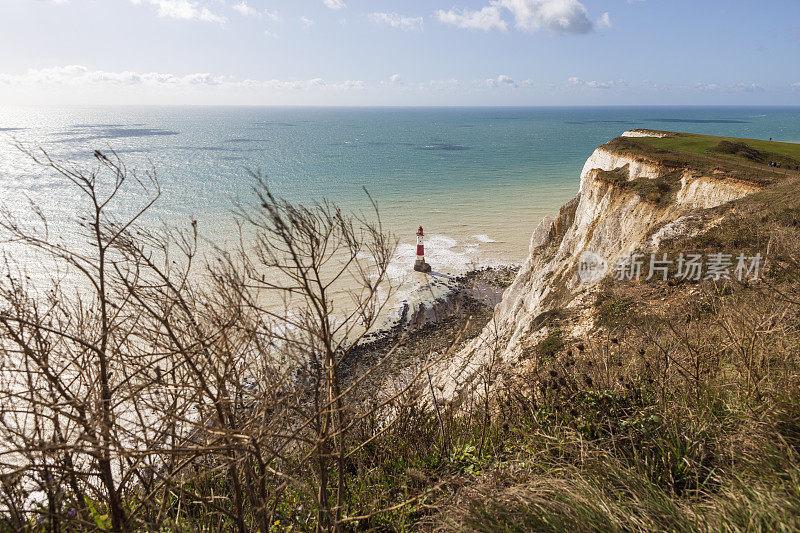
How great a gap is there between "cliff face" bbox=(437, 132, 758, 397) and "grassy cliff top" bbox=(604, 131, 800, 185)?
2.00ft

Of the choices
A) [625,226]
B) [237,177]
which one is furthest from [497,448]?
[237,177]

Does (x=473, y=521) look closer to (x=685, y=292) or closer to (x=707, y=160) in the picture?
(x=685, y=292)

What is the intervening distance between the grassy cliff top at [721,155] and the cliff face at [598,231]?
0.61 meters

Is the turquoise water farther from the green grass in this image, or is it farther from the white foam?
the green grass

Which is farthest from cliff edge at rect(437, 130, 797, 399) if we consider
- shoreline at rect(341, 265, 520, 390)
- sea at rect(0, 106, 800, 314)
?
sea at rect(0, 106, 800, 314)

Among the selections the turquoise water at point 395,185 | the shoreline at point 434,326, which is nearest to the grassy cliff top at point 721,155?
the shoreline at point 434,326

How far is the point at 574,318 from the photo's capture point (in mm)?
11180

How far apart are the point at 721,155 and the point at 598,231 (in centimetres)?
844

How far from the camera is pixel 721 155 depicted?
20438 mm

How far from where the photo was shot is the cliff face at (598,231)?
14.1 metres

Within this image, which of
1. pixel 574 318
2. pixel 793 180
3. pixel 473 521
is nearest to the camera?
pixel 473 521

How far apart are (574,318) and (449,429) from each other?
22.6 ft

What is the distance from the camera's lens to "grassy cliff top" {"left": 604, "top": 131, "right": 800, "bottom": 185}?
16938mm

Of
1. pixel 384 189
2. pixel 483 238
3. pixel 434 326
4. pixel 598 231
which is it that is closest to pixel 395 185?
pixel 384 189
